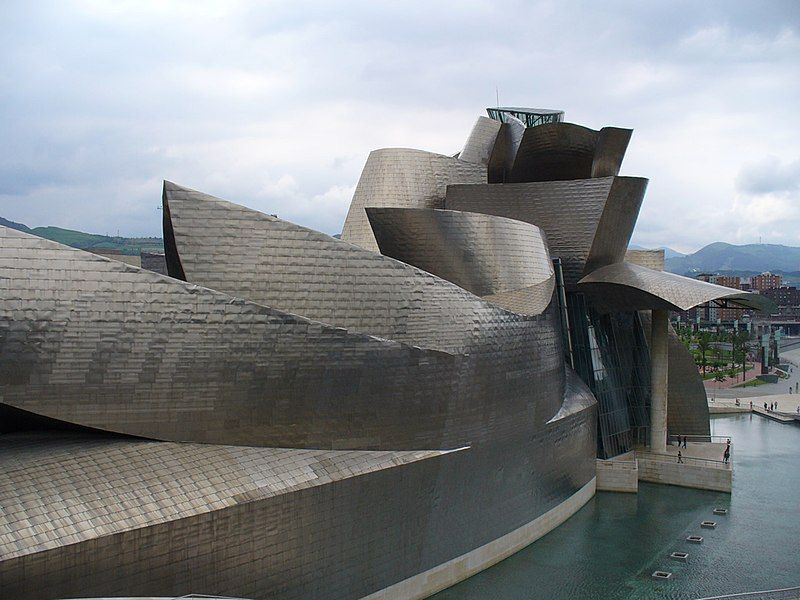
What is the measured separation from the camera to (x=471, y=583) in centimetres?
2156

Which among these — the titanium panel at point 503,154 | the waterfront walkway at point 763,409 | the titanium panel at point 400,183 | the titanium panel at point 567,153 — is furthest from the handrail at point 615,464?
the waterfront walkway at point 763,409

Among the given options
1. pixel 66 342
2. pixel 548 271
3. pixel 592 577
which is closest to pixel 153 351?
pixel 66 342

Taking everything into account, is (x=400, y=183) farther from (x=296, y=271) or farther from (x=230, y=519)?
(x=230, y=519)

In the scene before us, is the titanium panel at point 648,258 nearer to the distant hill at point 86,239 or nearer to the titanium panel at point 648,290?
the titanium panel at point 648,290

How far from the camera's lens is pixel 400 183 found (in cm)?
3112

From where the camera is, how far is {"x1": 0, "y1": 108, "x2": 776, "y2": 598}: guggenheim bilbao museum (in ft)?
47.1

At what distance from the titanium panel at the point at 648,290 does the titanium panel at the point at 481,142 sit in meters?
7.35

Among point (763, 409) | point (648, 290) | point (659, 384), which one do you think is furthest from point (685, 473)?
point (763, 409)

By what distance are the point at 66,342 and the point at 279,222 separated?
18.2ft

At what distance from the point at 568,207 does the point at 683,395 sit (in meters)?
12.1

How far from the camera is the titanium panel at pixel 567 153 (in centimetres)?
3238

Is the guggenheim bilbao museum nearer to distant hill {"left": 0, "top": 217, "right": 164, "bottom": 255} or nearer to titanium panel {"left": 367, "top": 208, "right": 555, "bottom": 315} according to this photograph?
titanium panel {"left": 367, "top": 208, "right": 555, "bottom": 315}

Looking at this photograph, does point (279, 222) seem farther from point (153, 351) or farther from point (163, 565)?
point (163, 565)

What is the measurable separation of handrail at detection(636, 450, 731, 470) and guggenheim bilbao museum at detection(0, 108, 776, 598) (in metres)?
7.53
